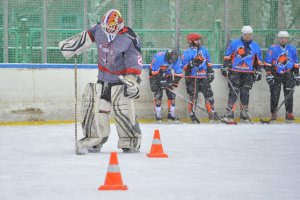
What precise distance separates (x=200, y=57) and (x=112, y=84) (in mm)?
7546

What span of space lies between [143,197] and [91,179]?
53.6 inches

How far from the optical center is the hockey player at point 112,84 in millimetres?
12578

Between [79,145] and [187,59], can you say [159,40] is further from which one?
[79,145]

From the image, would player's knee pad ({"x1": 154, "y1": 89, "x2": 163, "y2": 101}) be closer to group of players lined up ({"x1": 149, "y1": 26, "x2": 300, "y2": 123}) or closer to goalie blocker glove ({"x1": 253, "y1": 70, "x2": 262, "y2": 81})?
group of players lined up ({"x1": 149, "y1": 26, "x2": 300, "y2": 123})

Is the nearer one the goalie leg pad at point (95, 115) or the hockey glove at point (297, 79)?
the goalie leg pad at point (95, 115)

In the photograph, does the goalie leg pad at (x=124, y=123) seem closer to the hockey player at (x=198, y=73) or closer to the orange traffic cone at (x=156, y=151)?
the orange traffic cone at (x=156, y=151)

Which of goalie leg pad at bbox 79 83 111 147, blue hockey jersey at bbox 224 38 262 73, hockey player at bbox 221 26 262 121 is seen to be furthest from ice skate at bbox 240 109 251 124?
goalie leg pad at bbox 79 83 111 147

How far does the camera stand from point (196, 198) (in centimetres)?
827

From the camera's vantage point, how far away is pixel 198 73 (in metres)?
20.2

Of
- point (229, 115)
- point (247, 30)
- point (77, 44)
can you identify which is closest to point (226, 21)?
point (247, 30)

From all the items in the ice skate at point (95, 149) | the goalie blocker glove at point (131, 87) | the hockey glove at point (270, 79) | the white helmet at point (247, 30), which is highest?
the white helmet at point (247, 30)

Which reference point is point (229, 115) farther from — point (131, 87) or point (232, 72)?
point (131, 87)

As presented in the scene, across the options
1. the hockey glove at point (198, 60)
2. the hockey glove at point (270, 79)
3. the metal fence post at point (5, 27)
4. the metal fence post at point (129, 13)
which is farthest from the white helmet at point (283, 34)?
the metal fence post at point (5, 27)

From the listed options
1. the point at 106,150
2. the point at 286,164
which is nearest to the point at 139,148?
the point at 106,150
